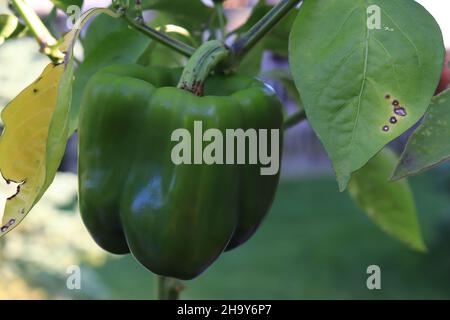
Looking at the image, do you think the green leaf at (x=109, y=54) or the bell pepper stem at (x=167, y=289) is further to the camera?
the bell pepper stem at (x=167, y=289)

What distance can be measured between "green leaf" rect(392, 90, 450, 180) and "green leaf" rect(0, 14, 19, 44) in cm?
42

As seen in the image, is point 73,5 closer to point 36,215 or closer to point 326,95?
point 326,95

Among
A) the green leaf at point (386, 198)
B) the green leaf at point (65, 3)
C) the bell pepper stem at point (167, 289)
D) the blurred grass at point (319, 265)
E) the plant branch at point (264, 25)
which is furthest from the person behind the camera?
the blurred grass at point (319, 265)

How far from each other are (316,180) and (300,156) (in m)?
0.30

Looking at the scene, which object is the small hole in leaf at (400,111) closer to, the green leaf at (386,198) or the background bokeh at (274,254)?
the green leaf at (386,198)

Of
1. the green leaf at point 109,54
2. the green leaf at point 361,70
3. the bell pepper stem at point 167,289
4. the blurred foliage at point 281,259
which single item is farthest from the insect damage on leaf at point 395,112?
the blurred foliage at point 281,259

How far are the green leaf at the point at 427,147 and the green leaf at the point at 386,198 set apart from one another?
402 millimetres

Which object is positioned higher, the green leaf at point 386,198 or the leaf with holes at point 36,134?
the leaf with holes at point 36,134

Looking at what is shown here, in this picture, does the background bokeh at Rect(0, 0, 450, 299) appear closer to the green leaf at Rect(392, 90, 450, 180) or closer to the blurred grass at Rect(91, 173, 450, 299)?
the blurred grass at Rect(91, 173, 450, 299)

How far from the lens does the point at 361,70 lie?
19.3 inches

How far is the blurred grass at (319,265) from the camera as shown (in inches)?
135

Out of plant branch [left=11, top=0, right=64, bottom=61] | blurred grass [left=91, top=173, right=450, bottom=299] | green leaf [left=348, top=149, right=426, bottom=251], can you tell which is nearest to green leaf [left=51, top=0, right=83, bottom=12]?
plant branch [left=11, top=0, right=64, bottom=61]

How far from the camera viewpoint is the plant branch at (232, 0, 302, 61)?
591 mm
